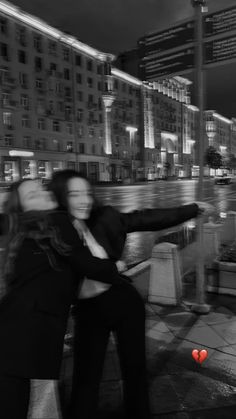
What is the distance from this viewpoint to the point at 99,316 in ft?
7.25

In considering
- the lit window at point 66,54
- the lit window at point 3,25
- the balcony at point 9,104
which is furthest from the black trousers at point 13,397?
the lit window at point 66,54

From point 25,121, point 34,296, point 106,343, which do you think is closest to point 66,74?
point 25,121

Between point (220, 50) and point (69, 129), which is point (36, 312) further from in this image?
point (69, 129)

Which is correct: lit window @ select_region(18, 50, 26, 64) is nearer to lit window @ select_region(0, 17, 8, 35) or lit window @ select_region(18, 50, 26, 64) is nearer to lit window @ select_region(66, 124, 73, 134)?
lit window @ select_region(0, 17, 8, 35)

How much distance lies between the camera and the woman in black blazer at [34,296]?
1793 mm

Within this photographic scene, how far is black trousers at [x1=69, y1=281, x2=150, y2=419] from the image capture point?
2.20m

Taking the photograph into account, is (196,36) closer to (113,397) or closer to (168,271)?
(168,271)

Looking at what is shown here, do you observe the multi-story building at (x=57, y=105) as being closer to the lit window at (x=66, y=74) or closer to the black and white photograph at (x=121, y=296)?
the lit window at (x=66, y=74)

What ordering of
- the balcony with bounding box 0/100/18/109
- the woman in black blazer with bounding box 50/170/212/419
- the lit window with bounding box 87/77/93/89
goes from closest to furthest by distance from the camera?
the woman in black blazer with bounding box 50/170/212/419
the balcony with bounding box 0/100/18/109
the lit window with bounding box 87/77/93/89

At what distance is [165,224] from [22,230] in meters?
1.19

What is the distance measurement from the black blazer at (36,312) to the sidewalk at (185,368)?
55.1 inches

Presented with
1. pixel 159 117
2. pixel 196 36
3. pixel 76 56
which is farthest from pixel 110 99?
pixel 196 36

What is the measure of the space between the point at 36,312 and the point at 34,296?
0.08 metres

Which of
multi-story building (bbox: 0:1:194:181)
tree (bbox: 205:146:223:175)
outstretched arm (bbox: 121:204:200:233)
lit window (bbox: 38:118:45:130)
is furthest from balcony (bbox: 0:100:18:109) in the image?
tree (bbox: 205:146:223:175)
